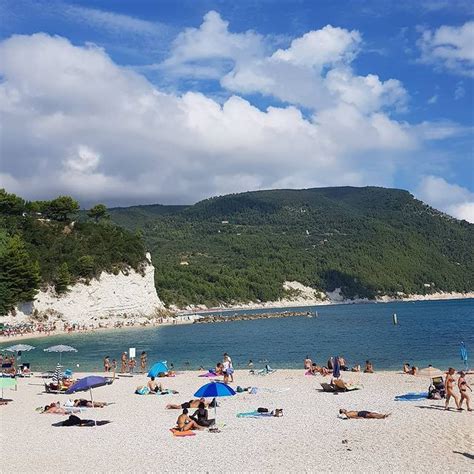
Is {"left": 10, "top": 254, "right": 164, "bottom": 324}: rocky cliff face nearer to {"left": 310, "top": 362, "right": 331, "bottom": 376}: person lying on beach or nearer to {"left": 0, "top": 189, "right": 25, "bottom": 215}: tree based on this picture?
{"left": 0, "top": 189, "right": 25, "bottom": 215}: tree

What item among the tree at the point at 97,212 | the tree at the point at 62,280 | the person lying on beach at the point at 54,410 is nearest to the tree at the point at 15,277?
the tree at the point at 62,280

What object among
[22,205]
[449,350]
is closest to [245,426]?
[449,350]

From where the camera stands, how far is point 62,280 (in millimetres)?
83188

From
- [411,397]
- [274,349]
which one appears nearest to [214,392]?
[411,397]

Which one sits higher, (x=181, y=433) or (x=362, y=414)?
(x=181, y=433)

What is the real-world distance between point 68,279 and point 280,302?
112 metres

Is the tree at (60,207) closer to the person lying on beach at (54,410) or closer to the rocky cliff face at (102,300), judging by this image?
the rocky cliff face at (102,300)

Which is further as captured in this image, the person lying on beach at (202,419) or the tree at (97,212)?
the tree at (97,212)

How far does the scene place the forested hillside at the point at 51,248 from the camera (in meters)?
74.4

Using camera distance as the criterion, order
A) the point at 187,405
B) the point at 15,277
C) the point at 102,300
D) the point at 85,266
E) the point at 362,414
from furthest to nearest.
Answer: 1. the point at 102,300
2. the point at 85,266
3. the point at 15,277
4. the point at 187,405
5. the point at 362,414

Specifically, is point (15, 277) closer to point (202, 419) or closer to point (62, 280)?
point (62, 280)

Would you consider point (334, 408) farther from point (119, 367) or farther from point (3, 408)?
point (119, 367)

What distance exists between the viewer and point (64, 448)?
15.6 metres

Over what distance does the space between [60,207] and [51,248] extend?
10651 mm
